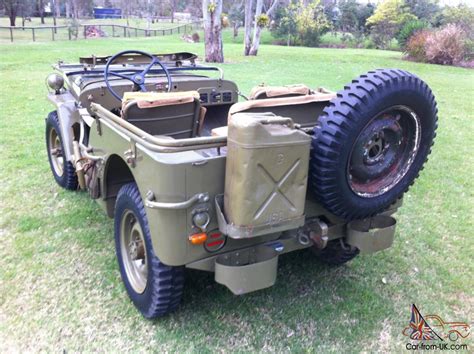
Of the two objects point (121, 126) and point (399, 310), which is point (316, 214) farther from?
point (121, 126)

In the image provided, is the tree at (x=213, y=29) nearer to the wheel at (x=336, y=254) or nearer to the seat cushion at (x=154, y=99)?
the seat cushion at (x=154, y=99)

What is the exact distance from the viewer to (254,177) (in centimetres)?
218

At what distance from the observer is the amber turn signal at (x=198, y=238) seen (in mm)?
2393

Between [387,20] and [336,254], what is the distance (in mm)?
34958

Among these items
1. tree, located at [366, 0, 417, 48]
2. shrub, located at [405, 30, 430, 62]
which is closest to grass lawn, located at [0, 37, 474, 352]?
shrub, located at [405, 30, 430, 62]

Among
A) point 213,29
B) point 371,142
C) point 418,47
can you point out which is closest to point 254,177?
point 371,142

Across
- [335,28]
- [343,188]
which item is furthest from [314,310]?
[335,28]

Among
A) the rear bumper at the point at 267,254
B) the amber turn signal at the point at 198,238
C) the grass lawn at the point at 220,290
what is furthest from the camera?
the grass lawn at the point at 220,290

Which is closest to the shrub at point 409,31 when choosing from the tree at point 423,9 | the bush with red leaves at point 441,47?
the bush with red leaves at point 441,47

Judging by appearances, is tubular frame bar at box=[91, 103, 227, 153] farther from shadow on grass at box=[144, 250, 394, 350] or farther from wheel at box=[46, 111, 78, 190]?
wheel at box=[46, 111, 78, 190]

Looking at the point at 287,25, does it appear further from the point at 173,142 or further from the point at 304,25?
the point at 173,142

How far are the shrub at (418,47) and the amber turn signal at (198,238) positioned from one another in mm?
22474

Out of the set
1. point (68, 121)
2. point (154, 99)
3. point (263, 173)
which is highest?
point (154, 99)

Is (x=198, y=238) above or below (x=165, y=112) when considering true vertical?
below
